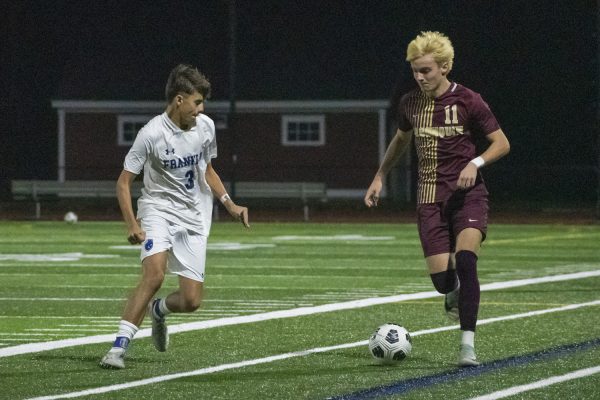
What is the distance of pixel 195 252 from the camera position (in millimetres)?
9422

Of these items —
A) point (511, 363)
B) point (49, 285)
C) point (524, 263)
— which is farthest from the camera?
point (524, 263)

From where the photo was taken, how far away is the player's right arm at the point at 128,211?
8891mm

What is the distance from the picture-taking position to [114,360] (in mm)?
9062

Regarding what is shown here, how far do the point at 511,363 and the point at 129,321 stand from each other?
2.29 m

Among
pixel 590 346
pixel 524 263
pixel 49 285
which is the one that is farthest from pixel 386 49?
pixel 590 346

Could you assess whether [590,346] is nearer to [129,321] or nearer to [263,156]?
[129,321]

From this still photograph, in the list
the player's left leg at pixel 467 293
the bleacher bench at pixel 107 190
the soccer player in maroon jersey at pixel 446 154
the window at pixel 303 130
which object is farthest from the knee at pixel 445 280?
the window at pixel 303 130

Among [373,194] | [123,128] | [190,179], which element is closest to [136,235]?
[190,179]

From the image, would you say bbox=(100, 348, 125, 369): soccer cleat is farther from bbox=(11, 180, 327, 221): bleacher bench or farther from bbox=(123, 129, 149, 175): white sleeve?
bbox=(11, 180, 327, 221): bleacher bench

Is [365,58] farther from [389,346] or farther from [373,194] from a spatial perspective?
[389,346]

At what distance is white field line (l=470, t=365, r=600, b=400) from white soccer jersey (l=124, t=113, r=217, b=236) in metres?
2.31

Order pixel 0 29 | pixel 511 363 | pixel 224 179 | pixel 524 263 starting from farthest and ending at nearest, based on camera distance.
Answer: pixel 0 29 < pixel 224 179 < pixel 524 263 < pixel 511 363

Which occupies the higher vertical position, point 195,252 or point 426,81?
point 426,81

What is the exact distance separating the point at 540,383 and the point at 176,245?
2.40 m
